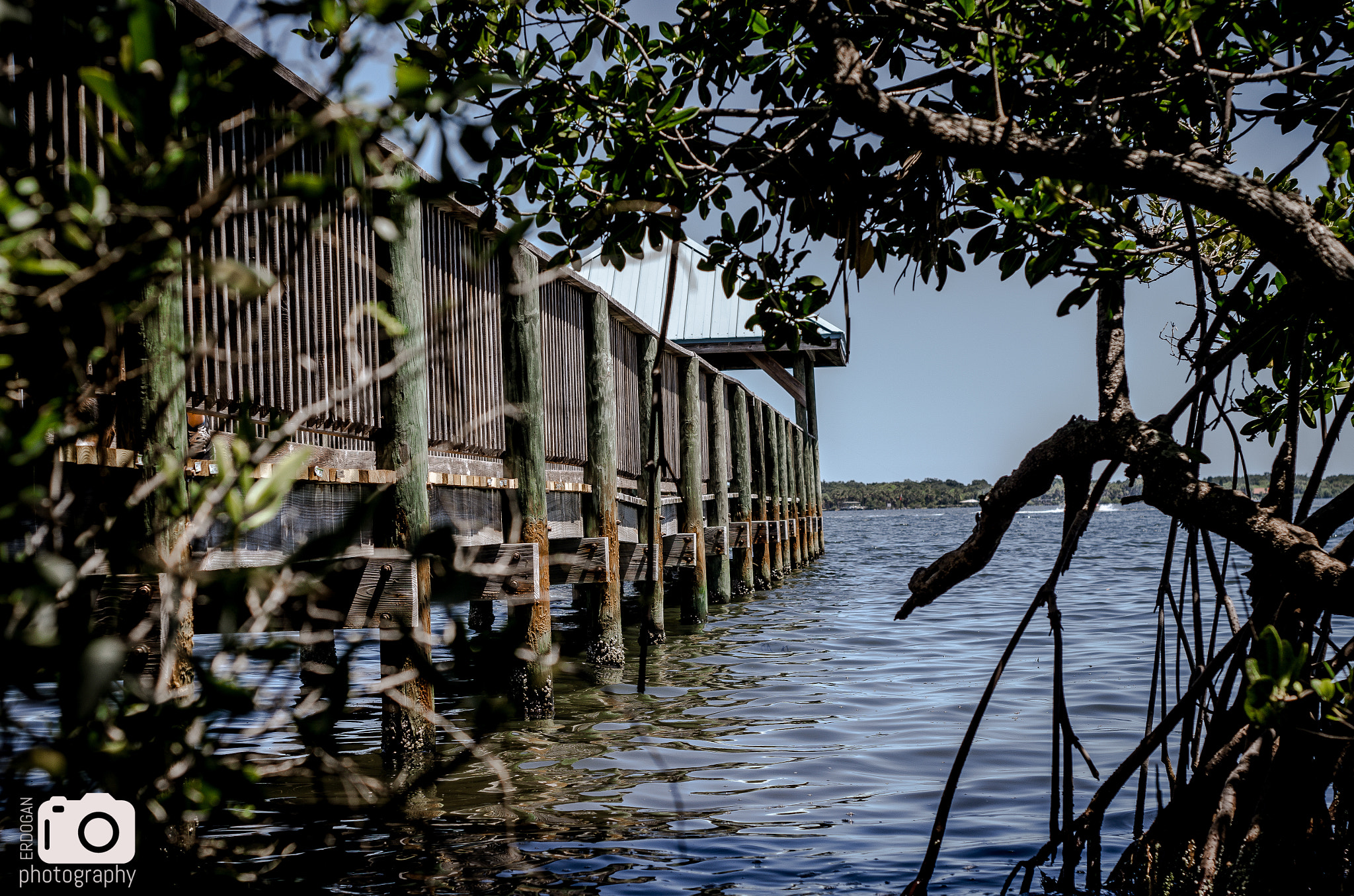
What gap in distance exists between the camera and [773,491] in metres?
18.2

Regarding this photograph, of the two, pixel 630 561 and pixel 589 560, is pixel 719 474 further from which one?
pixel 589 560

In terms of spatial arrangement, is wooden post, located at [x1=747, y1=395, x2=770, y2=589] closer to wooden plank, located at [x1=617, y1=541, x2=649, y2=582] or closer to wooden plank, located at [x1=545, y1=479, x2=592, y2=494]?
wooden plank, located at [x1=617, y1=541, x2=649, y2=582]

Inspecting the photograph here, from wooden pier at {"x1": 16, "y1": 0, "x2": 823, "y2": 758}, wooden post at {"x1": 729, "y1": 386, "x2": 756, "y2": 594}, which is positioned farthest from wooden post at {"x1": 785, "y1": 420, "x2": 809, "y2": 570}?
wooden pier at {"x1": 16, "y1": 0, "x2": 823, "y2": 758}

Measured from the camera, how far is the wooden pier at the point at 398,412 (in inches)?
53.4

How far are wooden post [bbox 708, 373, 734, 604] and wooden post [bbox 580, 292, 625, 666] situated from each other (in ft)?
16.9

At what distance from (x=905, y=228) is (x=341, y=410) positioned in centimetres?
281

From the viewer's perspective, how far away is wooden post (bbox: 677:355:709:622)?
37.6ft

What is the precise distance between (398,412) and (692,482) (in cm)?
678

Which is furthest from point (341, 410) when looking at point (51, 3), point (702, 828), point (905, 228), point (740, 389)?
point (740, 389)

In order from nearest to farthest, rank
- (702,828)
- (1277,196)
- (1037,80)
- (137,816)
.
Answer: (137,816) < (1277,196) < (1037,80) < (702,828)

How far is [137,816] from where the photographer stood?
1215 millimetres

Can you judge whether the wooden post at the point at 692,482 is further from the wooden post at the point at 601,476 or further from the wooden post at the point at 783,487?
the wooden post at the point at 783,487

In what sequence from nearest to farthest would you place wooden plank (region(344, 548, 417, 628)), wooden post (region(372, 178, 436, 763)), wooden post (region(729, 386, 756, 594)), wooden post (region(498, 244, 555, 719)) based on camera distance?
1. wooden plank (region(344, 548, 417, 628))
2. wooden post (region(372, 178, 436, 763))
3. wooden post (region(498, 244, 555, 719))
4. wooden post (region(729, 386, 756, 594))

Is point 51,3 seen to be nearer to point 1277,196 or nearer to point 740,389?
point 1277,196
